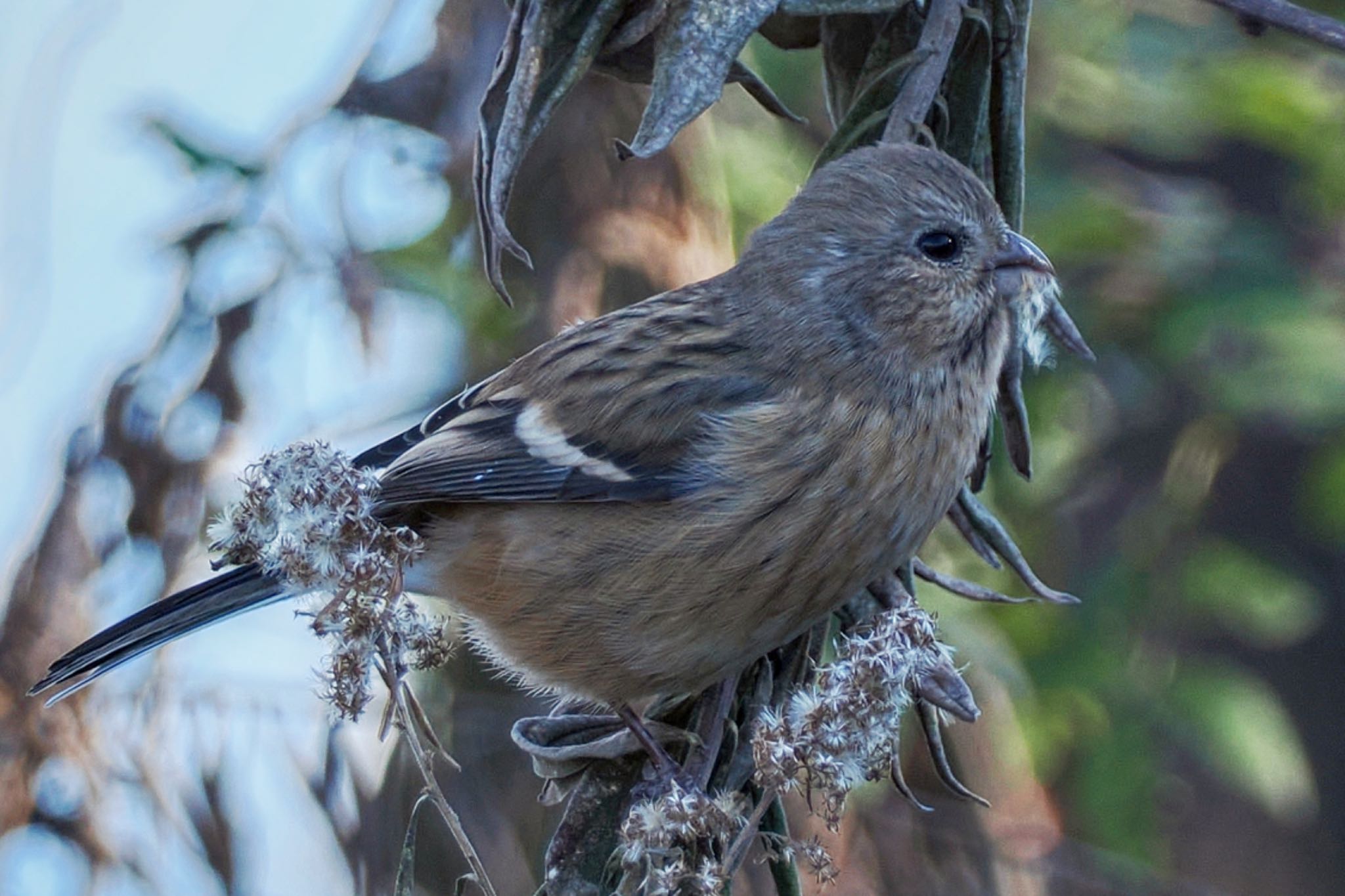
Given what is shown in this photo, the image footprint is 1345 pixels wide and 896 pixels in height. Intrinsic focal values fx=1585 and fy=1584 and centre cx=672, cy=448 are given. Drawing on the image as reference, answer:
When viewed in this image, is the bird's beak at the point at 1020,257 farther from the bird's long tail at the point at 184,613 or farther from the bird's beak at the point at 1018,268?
the bird's long tail at the point at 184,613

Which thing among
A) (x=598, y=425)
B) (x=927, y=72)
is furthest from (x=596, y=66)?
(x=598, y=425)

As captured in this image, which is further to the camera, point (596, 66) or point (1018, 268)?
point (1018, 268)

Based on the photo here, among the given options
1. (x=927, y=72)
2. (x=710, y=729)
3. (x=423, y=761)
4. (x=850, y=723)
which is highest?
(x=927, y=72)

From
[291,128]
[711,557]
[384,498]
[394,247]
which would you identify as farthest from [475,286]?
[711,557]

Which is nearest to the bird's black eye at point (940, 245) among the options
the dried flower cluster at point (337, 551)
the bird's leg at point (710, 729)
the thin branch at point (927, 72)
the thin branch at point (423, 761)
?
the thin branch at point (927, 72)

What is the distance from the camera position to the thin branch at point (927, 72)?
286cm

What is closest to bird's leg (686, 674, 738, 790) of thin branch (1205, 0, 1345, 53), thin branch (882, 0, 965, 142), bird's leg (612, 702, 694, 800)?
bird's leg (612, 702, 694, 800)

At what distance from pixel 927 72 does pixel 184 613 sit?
183cm

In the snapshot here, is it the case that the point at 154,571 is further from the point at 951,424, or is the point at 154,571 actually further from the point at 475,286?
the point at 951,424

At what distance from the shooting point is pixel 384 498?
3.26 metres

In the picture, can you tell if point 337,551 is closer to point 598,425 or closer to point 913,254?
point 598,425

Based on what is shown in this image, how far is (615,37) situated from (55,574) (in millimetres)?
1973

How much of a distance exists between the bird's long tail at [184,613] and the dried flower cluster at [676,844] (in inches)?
45.6

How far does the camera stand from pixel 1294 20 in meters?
2.66
